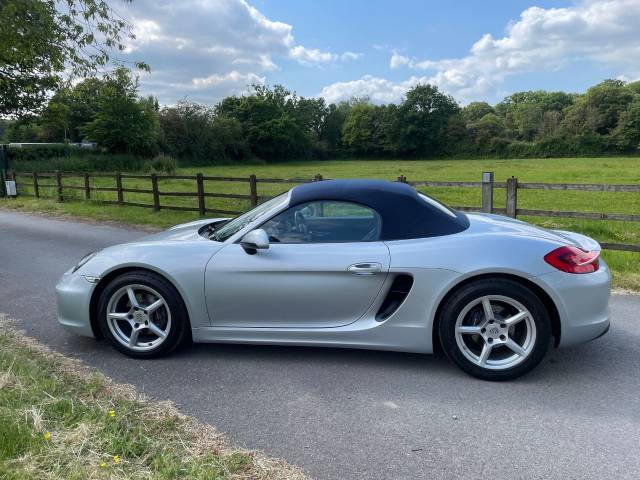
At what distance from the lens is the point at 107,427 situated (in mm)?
2652

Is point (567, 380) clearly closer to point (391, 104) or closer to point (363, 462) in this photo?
point (363, 462)

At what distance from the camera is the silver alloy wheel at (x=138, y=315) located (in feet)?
12.4

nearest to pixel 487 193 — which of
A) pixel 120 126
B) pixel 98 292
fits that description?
pixel 98 292

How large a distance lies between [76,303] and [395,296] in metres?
2.49

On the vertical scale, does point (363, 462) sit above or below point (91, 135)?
below

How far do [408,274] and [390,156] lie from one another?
273ft

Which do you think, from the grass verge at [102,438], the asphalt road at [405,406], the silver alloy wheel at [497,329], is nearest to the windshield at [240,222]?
the asphalt road at [405,406]

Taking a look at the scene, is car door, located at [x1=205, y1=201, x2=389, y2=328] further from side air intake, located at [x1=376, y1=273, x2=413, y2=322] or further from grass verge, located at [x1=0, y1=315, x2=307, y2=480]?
grass verge, located at [x1=0, y1=315, x2=307, y2=480]

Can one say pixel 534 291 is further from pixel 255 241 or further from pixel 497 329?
pixel 255 241

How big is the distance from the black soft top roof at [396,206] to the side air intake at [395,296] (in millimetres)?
312

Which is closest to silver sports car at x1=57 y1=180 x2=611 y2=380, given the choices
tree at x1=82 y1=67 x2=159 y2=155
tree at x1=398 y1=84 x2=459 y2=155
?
tree at x1=82 y1=67 x2=159 y2=155

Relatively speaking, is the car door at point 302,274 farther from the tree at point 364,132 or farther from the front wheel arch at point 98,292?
the tree at point 364,132

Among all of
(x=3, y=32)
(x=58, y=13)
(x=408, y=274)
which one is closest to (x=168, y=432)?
(x=408, y=274)

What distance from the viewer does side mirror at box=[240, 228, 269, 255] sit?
3476mm
